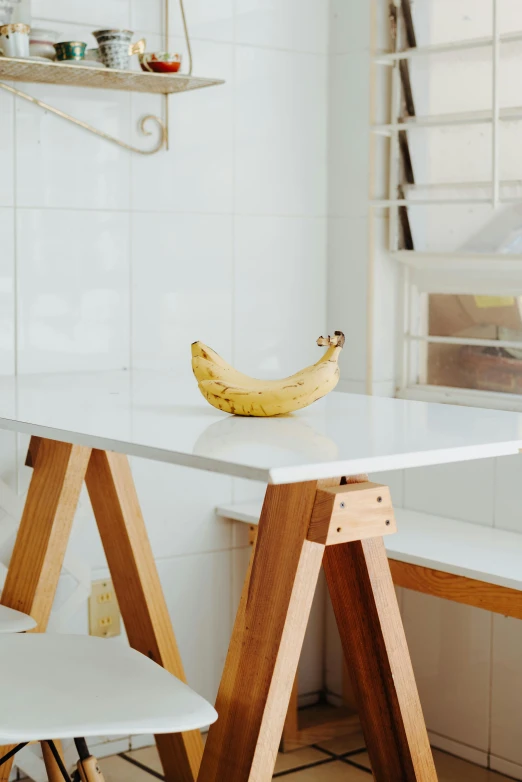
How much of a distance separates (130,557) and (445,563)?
0.65 meters

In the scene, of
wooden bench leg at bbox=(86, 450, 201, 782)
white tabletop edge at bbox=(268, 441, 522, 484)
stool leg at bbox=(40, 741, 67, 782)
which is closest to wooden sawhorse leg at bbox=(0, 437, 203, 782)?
wooden bench leg at bbox=(86, 450, 201, 782)

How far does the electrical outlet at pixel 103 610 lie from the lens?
2.56 m

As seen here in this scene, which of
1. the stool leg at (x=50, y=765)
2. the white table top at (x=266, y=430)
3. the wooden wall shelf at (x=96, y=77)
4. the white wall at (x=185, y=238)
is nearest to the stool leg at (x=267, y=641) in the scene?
the white table top at (x=266, y=430)

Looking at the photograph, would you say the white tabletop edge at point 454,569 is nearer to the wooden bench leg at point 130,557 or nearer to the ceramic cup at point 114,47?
the wooden bench leg at point 130,557

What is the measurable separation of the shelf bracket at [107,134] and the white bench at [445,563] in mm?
896

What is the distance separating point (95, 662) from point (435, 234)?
1.54 metres

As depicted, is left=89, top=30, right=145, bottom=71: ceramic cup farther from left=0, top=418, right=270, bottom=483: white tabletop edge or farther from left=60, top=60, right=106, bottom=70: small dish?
left=0, top=418, right=270, bottom=483: white tabletop edge

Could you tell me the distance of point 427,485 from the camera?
2689mm

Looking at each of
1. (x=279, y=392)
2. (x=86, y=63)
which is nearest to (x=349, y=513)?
(x=279, y=392)

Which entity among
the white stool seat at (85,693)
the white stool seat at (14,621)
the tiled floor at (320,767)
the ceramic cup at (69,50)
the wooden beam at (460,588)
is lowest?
the tiled floor at (320,767)

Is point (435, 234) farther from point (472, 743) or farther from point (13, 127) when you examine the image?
point (472, 743)

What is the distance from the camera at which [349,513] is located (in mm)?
1476

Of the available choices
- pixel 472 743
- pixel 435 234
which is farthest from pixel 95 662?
pixel 435 234

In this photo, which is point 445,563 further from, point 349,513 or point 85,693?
point 85,693
